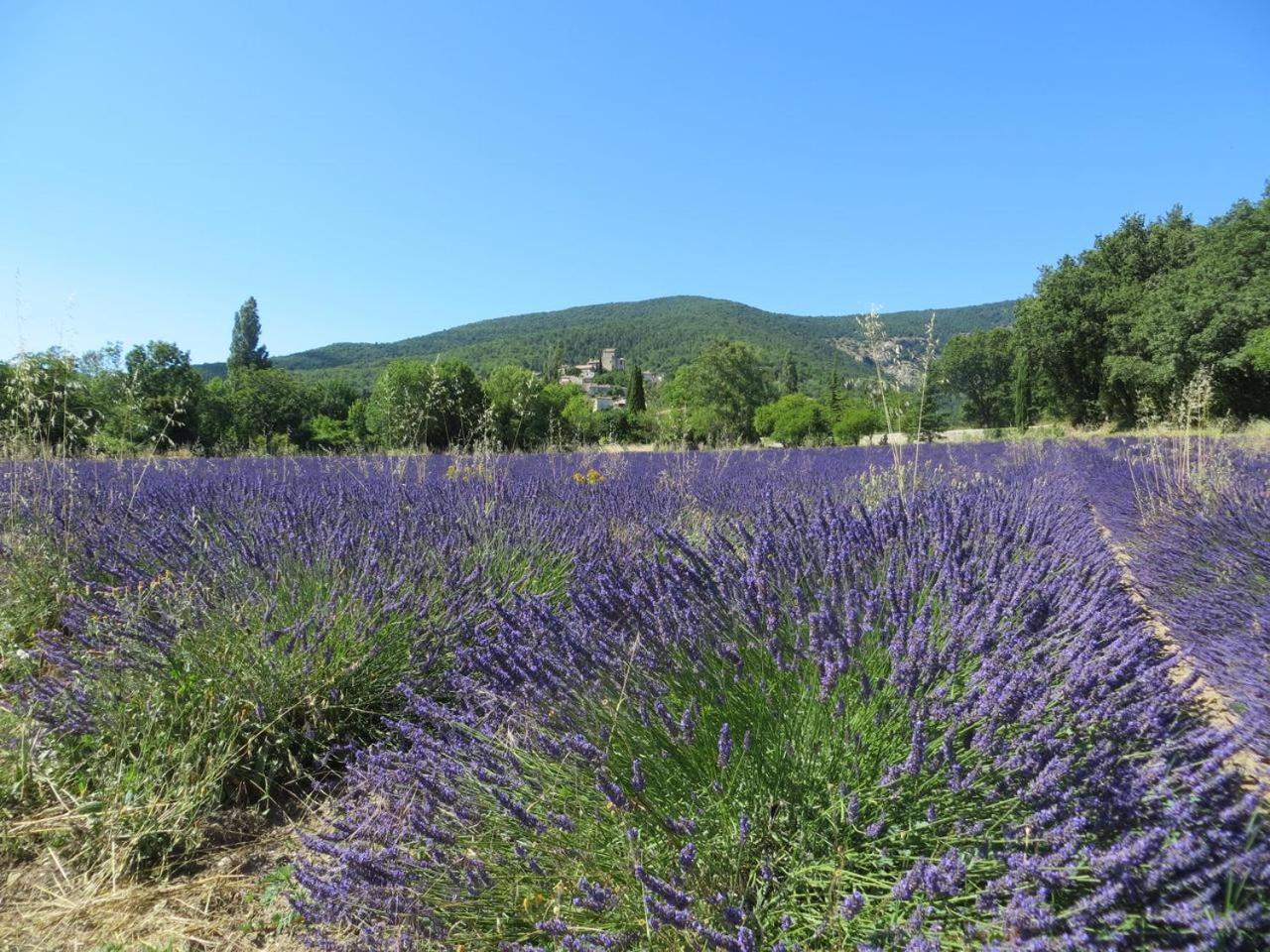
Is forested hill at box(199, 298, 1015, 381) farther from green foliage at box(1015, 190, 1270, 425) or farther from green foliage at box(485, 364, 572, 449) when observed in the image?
green foliage at box(1015, 190, 1270, 425)

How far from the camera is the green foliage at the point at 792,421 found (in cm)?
3306

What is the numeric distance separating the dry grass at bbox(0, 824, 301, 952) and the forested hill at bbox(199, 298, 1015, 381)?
96.2 metres

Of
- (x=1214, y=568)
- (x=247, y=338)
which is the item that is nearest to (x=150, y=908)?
(x=1214, y=568)

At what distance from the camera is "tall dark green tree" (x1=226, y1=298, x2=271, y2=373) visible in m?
73.2

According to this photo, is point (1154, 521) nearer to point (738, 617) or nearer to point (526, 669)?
point (738, 617)

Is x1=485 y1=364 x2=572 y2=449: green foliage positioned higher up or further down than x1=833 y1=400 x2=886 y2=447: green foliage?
higher up

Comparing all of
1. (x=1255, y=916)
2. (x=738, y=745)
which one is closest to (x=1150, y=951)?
(x=1255, y=916)

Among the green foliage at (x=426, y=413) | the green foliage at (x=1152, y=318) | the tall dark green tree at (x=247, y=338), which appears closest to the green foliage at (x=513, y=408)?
the green foliage at (x=426, y=413)

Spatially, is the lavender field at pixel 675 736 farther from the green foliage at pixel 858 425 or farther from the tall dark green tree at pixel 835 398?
the tall dark green tree at pixel 835 398

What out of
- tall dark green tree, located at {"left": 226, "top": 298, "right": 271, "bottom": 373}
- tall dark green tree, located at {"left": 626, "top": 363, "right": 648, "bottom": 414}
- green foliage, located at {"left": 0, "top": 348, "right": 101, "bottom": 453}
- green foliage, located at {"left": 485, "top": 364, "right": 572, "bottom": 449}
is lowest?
green foliage, located at {"left": 0, "top": 348, "right": 101, "bottom": 453}

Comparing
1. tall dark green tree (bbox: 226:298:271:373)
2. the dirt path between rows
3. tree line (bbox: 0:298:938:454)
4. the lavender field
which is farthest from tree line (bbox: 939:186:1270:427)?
tall dark green tree (bbox: 226:298:271:373)

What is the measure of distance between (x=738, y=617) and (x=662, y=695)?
11.5 inches

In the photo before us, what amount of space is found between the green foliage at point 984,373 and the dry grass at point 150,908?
203ft

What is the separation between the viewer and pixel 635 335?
13350 cm
